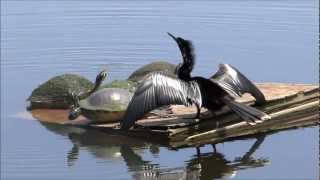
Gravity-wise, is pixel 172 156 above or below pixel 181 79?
below

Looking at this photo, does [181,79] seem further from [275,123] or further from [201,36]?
[201,36]

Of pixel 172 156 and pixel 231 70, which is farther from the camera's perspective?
pixel 231 70

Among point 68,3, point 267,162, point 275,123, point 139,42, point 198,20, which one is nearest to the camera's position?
point 267,162

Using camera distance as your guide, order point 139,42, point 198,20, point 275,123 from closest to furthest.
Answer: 1. point 275,123
2. point 139,42
3. point 198,20

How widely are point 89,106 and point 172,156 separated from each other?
4.96 feet

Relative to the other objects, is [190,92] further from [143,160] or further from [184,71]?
[143,160]

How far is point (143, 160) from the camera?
329 inches

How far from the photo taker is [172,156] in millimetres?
8391

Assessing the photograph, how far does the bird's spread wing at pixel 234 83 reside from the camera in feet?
28.8

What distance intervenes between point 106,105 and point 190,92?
1.33 meters

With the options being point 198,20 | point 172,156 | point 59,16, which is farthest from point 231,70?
point 59,16

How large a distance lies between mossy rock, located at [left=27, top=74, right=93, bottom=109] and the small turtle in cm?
58

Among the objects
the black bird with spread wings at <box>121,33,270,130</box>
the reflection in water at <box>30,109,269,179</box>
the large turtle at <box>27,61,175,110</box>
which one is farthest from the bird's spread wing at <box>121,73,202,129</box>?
the large turtle at <box>27,61,175,110</box>

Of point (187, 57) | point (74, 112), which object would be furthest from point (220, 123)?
point (74, 112)
